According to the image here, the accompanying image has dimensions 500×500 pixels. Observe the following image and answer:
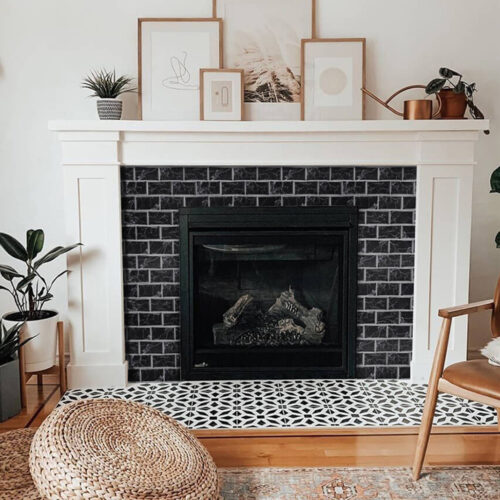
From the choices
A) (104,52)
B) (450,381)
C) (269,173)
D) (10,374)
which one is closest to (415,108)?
(269,173)

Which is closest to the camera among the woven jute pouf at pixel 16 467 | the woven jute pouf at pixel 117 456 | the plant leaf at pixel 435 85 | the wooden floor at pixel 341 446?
the woven jute pouf at pixel 117 456

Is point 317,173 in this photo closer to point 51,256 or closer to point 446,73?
point 446,73

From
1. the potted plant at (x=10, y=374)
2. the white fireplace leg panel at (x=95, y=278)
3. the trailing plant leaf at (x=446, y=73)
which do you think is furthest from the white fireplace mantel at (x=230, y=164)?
the potted plant at (x=10, y=374)

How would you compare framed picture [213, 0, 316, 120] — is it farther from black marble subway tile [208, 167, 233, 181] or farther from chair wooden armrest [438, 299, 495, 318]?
chair wooden armrest [438, 299, 495, 318]

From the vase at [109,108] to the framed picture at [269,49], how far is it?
0.62 meters

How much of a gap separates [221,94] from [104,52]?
0.68 metres

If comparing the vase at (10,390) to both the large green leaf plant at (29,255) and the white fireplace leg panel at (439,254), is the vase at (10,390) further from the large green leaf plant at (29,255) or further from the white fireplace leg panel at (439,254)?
the white fireplace leg panel at (439,254)

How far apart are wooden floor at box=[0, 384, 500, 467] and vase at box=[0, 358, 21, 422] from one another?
0.05m

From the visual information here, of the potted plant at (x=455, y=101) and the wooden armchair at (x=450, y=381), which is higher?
the potted plant at (x=455, y=101)

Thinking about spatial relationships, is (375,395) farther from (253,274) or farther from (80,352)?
(80,352)

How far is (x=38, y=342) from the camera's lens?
10.6 ft

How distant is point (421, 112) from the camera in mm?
3326

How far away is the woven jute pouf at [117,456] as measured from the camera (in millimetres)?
2105

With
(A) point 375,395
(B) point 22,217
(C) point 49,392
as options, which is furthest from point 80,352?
(A) point 375,395
